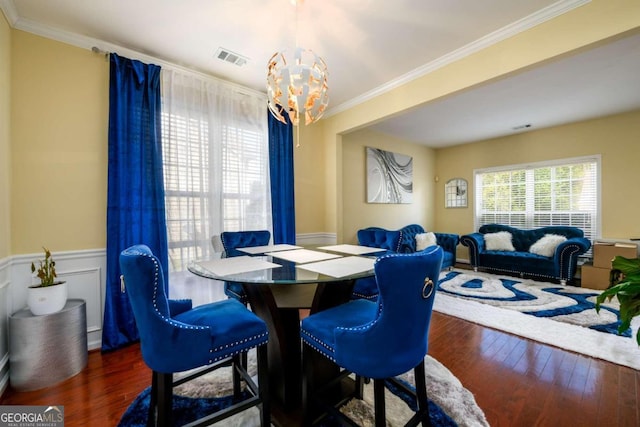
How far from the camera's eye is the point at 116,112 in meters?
2.35

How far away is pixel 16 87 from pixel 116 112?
637 mm

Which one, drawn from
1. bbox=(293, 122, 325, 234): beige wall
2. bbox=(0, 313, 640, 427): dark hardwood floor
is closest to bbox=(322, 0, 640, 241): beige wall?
bbox=(293, 122, 325, 234): beige wall

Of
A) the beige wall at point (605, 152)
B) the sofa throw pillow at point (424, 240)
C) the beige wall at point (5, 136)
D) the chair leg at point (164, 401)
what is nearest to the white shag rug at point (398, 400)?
the chair leg at point (164, 401)

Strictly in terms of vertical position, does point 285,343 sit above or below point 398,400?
above

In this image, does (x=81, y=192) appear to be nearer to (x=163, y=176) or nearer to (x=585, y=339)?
(x=163, y=176)

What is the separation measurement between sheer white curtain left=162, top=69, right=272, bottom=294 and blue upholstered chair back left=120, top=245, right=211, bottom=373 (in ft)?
5.53

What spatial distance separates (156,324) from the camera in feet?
3.76

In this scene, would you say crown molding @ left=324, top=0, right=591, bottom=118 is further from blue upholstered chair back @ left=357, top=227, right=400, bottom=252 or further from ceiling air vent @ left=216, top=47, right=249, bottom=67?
blue upholstered chair back @ left=357, top=227, right=400, bottom=252

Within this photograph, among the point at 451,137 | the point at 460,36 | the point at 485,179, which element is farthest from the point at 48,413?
the point at 485,179

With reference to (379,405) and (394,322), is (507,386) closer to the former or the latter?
(379,405)

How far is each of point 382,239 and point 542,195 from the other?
4371mm

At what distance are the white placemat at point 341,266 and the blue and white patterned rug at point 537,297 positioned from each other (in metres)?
2.64

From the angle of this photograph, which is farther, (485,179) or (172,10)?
(485,179)

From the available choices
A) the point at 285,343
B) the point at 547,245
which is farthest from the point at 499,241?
the point at 285,343
